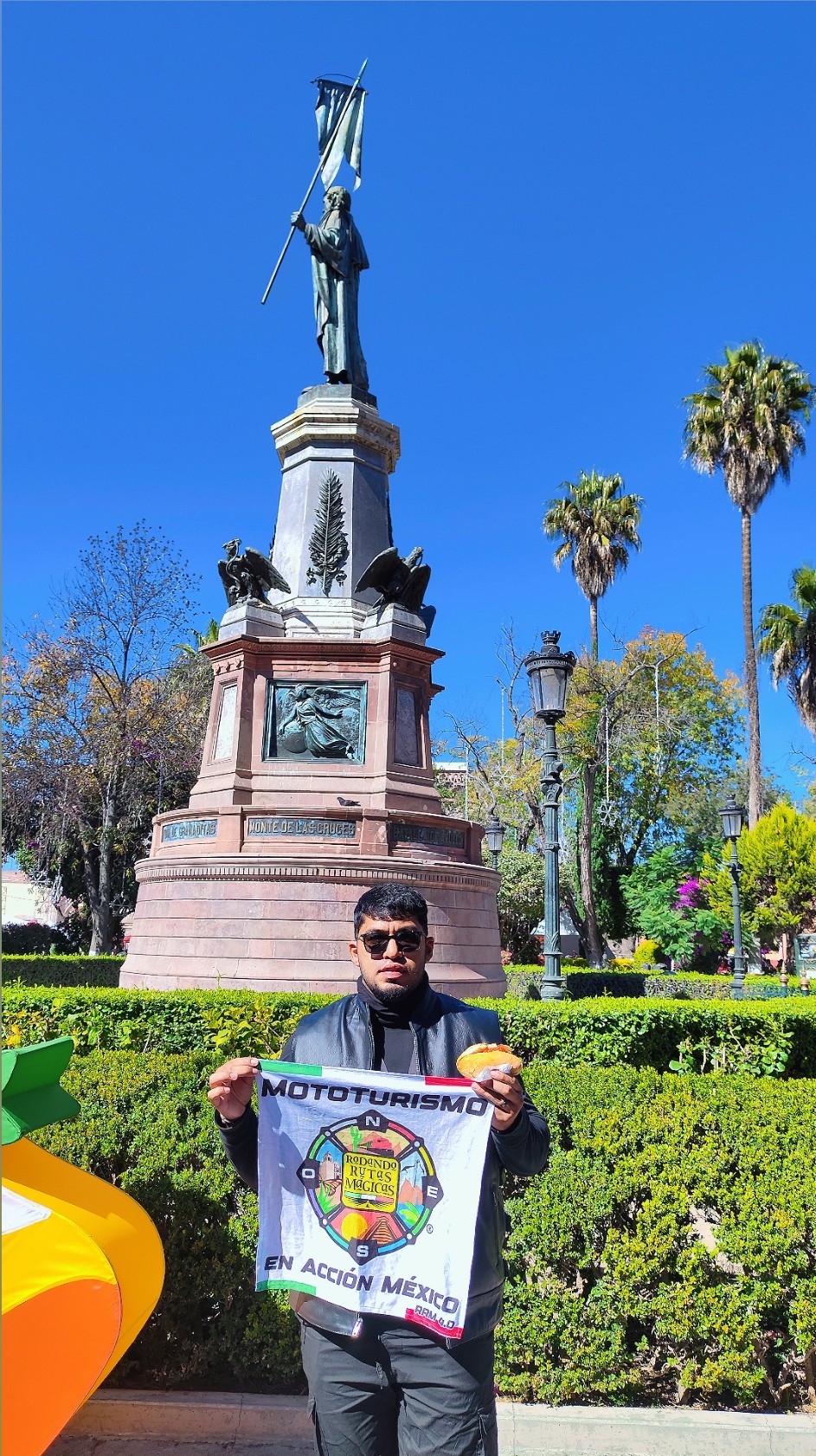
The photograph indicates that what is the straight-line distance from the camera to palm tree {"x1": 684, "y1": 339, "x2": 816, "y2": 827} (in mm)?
32875

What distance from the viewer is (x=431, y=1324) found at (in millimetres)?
2516

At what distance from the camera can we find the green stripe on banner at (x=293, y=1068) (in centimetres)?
275

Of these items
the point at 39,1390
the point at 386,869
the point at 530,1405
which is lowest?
the point at 530,1405

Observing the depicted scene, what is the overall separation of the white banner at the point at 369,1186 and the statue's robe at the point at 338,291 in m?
15.5

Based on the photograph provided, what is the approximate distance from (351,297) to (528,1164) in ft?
55.4

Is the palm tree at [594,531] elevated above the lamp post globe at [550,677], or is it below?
above

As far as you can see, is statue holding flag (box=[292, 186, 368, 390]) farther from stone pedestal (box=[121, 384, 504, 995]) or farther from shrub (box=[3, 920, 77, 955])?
shrub (box=[3, 920, 77, 955])

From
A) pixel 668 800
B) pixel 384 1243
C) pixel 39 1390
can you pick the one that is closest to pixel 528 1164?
pixel 384 1243

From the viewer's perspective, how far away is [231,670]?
14094mm

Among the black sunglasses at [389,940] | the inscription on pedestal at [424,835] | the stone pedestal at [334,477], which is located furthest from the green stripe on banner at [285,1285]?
the stone pedestal at [334,477]

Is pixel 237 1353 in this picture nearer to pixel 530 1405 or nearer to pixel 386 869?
pixel 530 1405

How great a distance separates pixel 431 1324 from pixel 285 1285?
459mm

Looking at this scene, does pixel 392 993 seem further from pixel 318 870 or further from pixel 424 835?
pixel 424 835

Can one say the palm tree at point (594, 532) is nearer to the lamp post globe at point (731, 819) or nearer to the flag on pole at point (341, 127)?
the lamp post globe at point (731, 819)
